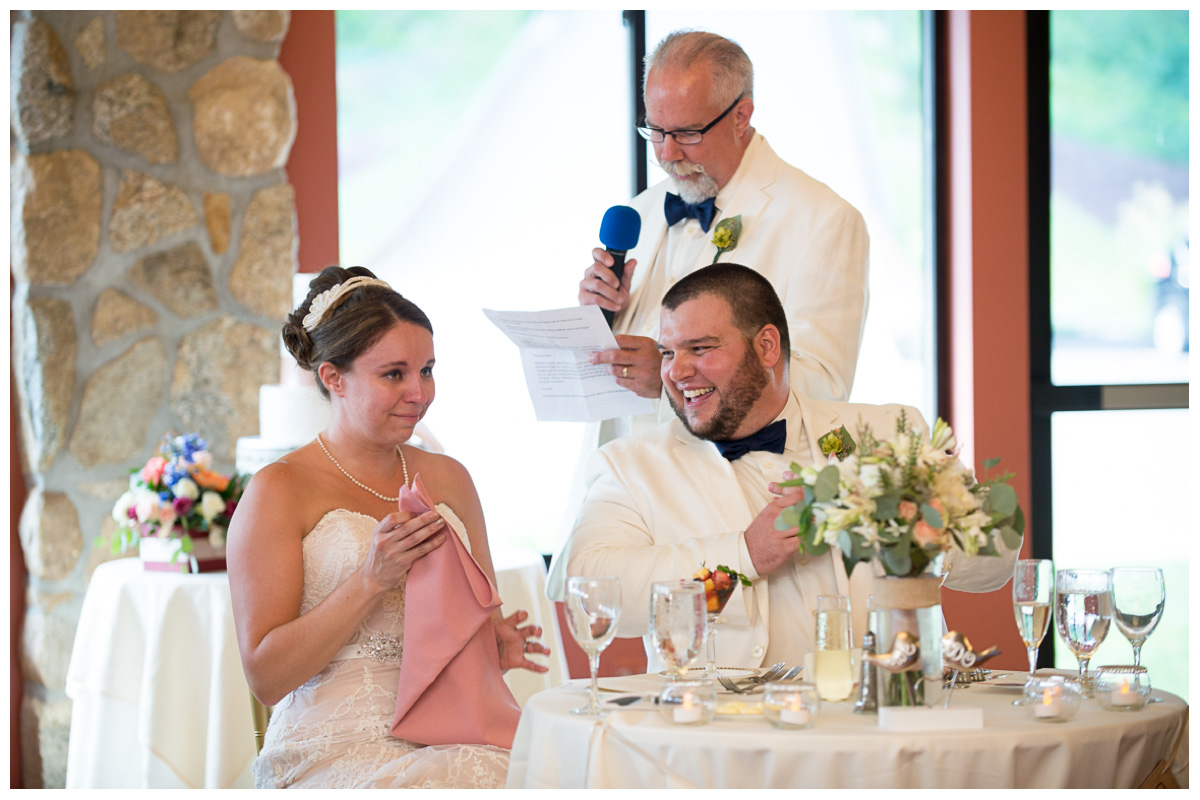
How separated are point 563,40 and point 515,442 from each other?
1724 mm

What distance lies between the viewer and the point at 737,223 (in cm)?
307

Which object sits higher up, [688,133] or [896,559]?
[688,133]

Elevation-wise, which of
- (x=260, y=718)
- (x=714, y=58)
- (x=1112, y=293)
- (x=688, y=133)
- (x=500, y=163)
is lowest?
(x=260, y=718)

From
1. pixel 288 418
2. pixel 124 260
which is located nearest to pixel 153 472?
pixel 288 418

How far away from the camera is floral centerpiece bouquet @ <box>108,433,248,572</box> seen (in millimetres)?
3436

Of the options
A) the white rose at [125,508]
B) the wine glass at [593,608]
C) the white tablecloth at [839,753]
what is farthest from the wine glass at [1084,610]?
the white rose at [125,508]

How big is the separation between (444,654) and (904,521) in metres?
0.99

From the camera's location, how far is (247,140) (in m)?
4.26

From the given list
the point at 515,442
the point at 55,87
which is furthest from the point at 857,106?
the point at 55,87

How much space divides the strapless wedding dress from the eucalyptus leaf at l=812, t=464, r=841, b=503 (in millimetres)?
876

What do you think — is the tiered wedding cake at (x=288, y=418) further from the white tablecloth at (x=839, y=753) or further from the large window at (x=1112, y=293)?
the large window at (x=1112, y=293)

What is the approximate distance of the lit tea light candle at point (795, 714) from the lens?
156 centimetres

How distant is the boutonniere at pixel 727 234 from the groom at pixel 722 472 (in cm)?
53

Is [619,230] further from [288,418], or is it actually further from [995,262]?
[995,262]
